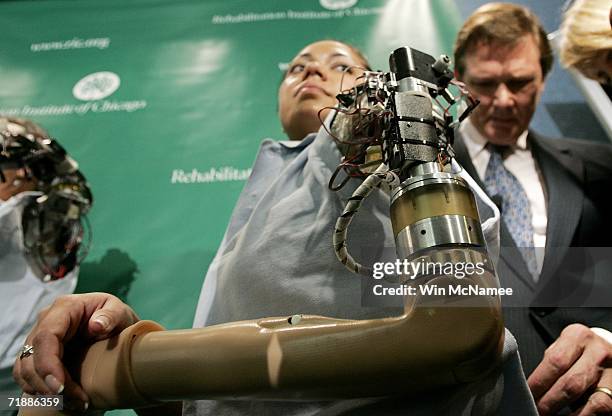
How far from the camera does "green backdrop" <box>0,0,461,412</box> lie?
981 mm

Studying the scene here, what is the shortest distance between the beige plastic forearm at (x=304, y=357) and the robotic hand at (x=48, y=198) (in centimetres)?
48

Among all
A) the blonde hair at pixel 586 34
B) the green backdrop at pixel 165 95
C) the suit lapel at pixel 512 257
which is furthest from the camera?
the green backdrop at pixel 165 95

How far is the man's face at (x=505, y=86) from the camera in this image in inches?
39.5

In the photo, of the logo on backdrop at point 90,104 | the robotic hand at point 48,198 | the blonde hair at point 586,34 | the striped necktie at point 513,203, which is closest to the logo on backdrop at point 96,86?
the logo on backdrop at point 90,104

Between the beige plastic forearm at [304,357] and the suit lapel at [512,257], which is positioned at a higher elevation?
the beige plastic forearm at [304,357]

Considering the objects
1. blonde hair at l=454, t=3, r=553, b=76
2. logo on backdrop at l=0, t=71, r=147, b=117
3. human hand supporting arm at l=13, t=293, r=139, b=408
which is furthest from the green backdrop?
human hand supporting arm at l=13, t=293, r=139, b=408

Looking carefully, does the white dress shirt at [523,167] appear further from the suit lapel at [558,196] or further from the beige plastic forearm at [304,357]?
the beige plastic forearm at [304,357]

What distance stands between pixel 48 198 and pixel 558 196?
39.2 inches

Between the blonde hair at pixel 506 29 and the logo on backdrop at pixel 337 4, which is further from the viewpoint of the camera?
the logo on backdrop at pixel 337 4

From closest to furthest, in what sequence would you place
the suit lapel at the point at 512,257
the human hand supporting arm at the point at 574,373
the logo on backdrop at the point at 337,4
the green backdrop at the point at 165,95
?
the human hand supporting arm at the point at 574,373 < the suit lapel at the point at 512,257 < the green backdrop at the point at 165,95 < the logo on backdrop at the point at 337,4

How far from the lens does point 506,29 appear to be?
1.02 meters

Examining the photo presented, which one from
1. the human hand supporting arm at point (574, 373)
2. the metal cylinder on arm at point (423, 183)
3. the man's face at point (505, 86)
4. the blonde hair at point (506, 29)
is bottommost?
the human hand supporting arm at point (574, 373)

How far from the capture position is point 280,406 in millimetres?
595

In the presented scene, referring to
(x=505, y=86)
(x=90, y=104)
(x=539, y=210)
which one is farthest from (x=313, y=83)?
(x=90, y=104)
